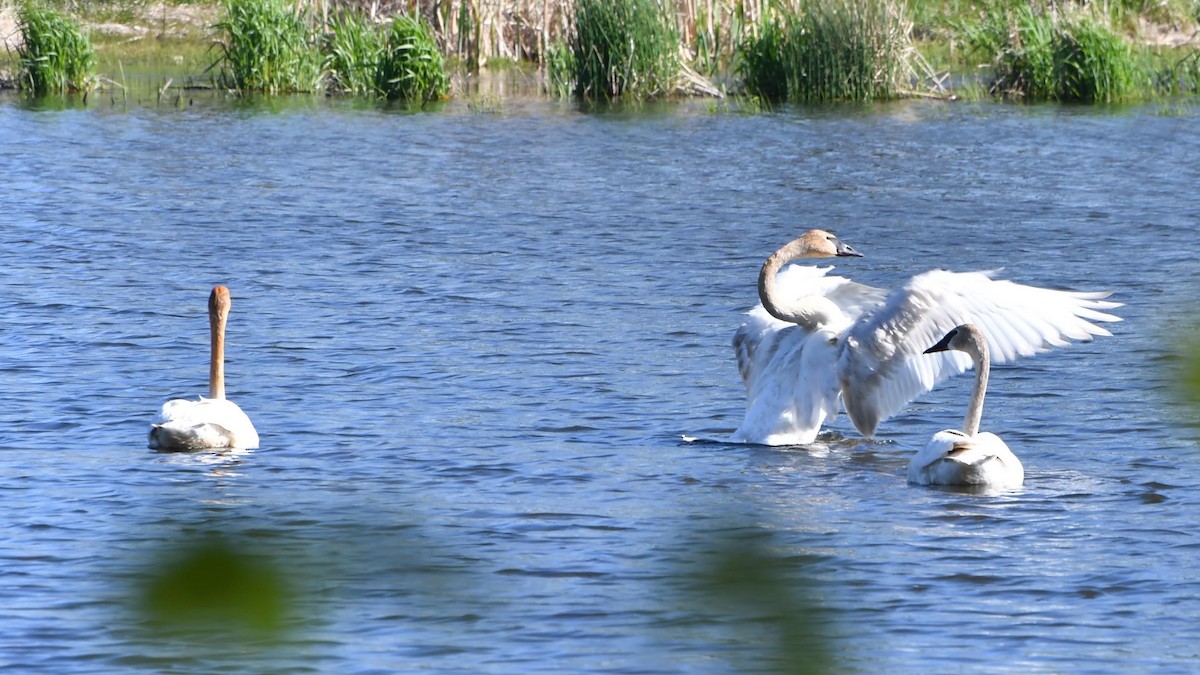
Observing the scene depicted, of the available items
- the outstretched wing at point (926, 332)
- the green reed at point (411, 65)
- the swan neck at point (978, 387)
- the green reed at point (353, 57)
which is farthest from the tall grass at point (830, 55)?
the swan neck at point (978, 387)

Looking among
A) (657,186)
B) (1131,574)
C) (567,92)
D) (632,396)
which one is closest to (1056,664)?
(1131,574)

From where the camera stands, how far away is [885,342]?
8781 mm

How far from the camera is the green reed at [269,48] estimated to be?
2670 cm

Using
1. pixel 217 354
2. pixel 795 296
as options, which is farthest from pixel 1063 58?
pixel 217 354

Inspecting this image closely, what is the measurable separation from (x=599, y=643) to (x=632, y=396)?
4.41 metres

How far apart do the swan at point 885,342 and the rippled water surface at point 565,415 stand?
0.24 metres

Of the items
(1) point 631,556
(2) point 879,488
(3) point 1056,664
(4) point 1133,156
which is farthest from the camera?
(4) point 1133,156

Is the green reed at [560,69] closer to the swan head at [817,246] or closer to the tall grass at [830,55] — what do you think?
the tall grass at [830,55]

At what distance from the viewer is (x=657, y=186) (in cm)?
1945

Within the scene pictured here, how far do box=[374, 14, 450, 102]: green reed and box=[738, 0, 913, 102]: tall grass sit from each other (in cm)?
447

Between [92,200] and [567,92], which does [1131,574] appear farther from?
[567,92]

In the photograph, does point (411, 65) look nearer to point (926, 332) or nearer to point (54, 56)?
point (54, 56)

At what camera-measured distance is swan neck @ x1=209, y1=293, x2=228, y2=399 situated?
29.9 feet

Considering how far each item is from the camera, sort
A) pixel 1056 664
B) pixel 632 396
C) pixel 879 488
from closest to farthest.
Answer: pixel 1056 664, pixel 879 488, pixel 632 396
